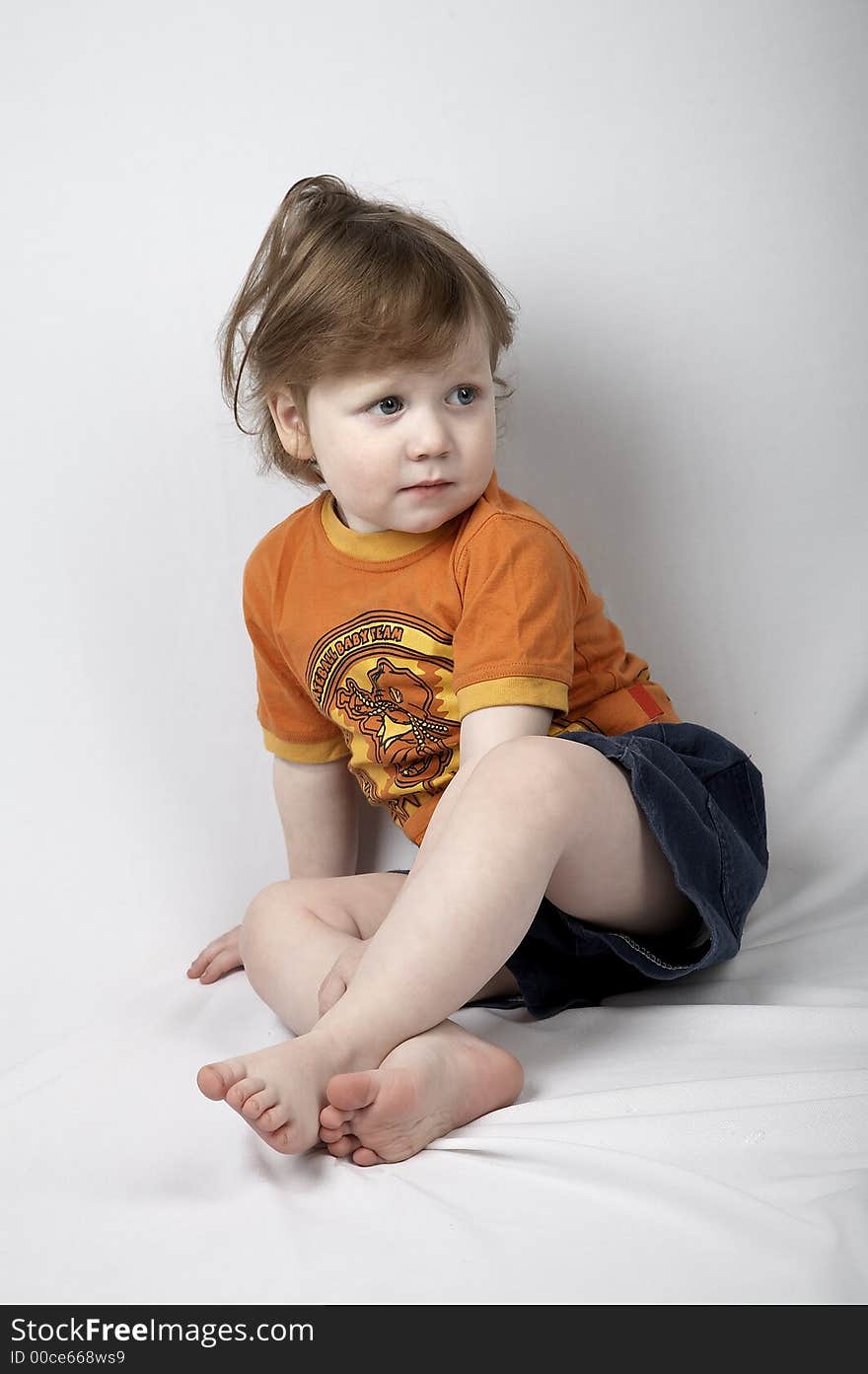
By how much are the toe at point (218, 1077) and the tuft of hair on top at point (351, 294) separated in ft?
1.97

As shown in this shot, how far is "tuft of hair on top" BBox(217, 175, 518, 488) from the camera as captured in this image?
110cm

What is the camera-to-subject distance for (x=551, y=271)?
4.73 feet

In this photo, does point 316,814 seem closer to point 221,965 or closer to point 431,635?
point 221,965

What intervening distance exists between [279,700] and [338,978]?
427 millimetres

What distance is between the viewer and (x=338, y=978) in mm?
992

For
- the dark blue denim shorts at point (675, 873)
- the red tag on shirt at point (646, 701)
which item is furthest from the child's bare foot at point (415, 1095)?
the red tag on shirt at point (646, 701)

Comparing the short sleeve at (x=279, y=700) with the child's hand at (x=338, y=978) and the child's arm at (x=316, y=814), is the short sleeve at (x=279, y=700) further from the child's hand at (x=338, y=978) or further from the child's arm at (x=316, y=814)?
the child's hand at (x=338, y=978)

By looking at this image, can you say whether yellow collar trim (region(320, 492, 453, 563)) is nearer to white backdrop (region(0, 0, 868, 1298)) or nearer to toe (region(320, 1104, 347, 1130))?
white backdrop (region(0, 0, 868, 1298))

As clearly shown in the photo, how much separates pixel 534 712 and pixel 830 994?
0.34 meters

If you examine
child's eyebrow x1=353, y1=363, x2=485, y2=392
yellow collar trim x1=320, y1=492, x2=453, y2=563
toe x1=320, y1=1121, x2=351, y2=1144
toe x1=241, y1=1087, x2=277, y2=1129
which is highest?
child's eyebrow x1=353, y1=363, x2=485, y2=392

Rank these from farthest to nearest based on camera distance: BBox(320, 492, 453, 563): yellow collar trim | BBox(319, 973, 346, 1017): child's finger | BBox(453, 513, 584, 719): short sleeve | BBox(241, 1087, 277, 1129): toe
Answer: BBox(320, 492, 453, 563): yellow collar trim, BBox(453, 513, 584, 719): short sleeve, BBox(319, 973, 346, 1017): child's finger, BBox(241, 1087, 277, 1129): toe

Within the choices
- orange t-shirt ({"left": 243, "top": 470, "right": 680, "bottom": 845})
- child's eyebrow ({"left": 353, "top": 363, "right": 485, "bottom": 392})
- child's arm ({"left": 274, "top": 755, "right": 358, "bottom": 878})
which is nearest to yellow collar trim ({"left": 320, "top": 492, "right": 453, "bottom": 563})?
orange t-shirt ({"left": 243, "top": 470, "right": 680, "bottom": 845})

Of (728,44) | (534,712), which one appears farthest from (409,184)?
(534,712)
